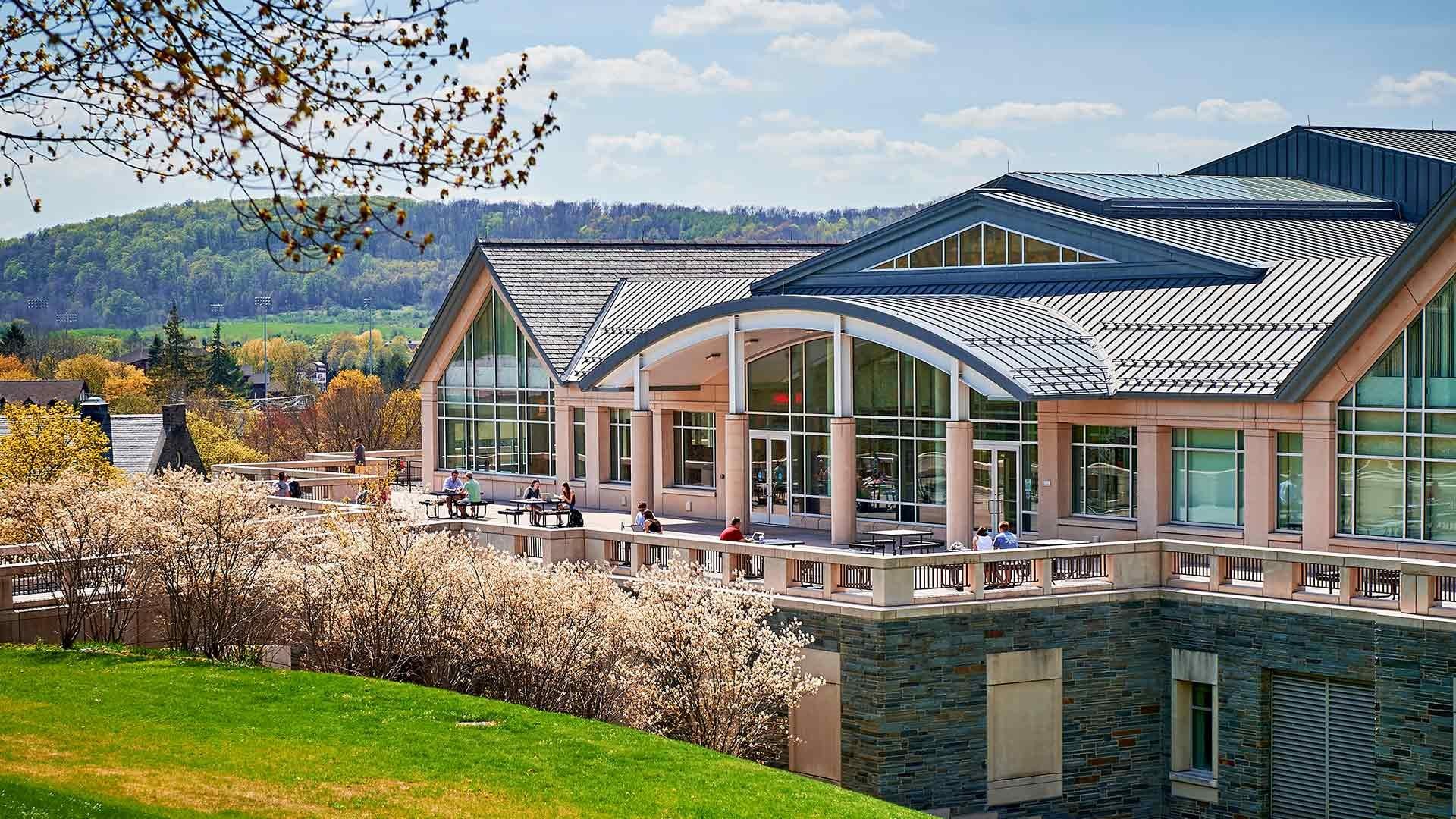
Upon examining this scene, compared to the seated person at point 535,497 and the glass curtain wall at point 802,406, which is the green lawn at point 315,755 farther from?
the glass curtain wall at point 802,406

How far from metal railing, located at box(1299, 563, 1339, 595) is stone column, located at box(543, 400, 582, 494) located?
22921 millimetres

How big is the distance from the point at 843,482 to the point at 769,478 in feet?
17.7

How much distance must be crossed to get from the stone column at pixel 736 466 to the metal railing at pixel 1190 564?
35.8 ft

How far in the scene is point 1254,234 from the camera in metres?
39.2

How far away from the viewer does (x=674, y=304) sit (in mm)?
47312

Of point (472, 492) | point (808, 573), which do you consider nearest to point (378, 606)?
point (808, 573)

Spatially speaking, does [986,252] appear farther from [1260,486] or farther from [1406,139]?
[1406,139]

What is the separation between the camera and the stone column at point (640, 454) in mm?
40938

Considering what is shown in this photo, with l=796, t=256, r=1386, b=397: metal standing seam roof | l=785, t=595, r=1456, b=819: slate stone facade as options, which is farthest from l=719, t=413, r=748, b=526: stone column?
l=785, t=595, r=1456, b=819: slate stone facade

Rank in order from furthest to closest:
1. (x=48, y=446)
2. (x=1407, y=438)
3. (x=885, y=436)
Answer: (x=48, y=446) < (x=885, y=436) < (x=1407, y=438)

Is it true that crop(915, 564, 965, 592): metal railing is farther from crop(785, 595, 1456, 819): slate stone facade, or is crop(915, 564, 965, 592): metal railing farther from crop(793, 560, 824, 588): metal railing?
crop(793, 560, 824, 588): metal railing

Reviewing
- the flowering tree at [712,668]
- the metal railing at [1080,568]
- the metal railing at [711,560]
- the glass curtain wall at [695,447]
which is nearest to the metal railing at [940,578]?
the metal railing at [1080,568]

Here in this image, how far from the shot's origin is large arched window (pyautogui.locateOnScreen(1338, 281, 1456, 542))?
28.8m

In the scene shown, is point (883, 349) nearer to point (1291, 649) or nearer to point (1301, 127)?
point (1291, 649)
